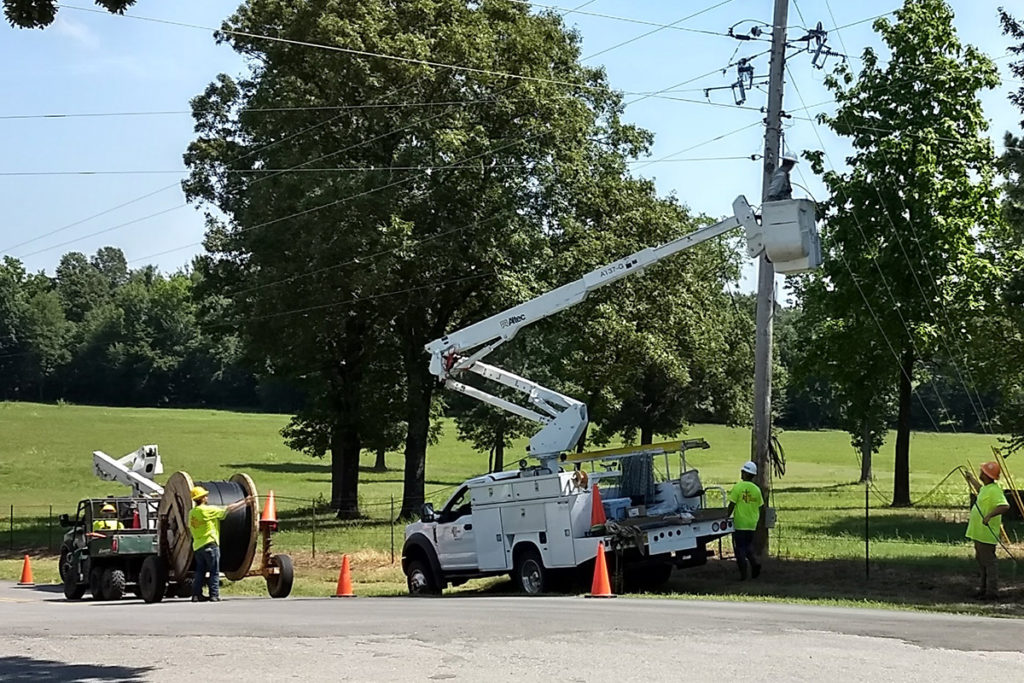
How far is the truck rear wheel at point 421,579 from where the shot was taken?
21.9 meters

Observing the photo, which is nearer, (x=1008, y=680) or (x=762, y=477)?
(x=1008, y=680)

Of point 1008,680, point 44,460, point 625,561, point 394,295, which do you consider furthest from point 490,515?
point 44,460

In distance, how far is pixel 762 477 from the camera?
21.4 m

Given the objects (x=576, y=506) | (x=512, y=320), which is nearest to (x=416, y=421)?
(x=512, y=320)

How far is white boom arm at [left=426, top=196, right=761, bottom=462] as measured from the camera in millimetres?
20109

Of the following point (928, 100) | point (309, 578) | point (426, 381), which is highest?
point (928, 100)

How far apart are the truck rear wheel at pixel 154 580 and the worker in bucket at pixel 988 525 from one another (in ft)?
38.6

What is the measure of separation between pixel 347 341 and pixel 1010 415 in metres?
20.0

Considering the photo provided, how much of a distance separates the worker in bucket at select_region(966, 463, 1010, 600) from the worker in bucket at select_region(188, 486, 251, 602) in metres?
10.5

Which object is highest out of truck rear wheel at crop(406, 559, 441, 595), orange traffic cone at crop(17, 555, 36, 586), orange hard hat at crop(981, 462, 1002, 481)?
orange hard hat at crop(981, 462, 1002, 481)

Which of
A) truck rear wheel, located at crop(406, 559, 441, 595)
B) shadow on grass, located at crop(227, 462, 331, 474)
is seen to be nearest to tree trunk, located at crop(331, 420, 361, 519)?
truck rear wheel, located at crop(406, 559, 441, 595)

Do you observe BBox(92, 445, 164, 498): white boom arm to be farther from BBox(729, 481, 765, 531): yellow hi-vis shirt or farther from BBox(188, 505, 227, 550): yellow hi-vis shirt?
BBox(729, 481, 765, 531): yellow hi-vis shirt

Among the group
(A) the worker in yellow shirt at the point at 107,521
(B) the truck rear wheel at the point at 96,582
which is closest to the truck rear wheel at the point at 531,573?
(B) the truck rear wheel at the point at 96,582

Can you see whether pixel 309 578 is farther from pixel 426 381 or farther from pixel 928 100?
pixel 928 100
